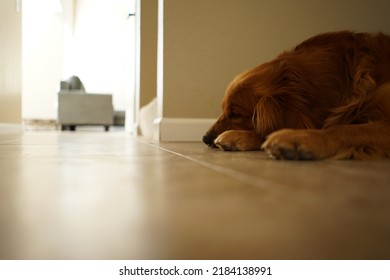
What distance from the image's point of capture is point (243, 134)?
1.36 meters

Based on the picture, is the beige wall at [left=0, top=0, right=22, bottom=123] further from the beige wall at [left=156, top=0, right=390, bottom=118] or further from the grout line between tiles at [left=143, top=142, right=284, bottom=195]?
the grout line between tiles at [left=143, top=142, right=284, bottom=195]

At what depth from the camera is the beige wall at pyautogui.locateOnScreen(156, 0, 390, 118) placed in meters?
2.04

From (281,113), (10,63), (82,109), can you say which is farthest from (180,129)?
(82,109)

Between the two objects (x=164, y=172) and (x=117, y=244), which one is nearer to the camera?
(x=117, y=244)

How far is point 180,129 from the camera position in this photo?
2.11 meters

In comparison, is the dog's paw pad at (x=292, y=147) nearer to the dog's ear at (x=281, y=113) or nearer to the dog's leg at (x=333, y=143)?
the dog's leg at (x=333, y=143)

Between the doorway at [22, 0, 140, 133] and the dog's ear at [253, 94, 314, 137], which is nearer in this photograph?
the dog's ear at [253, 94, 314, 137]

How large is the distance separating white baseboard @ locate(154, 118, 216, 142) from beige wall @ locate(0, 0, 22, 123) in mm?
2206

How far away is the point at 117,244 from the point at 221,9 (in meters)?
1.92

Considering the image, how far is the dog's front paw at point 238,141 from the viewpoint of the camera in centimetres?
134

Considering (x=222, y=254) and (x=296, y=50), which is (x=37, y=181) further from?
(x=296, y=50)

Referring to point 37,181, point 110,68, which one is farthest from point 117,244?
point 110,68

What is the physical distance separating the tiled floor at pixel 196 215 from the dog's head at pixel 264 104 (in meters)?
0.51

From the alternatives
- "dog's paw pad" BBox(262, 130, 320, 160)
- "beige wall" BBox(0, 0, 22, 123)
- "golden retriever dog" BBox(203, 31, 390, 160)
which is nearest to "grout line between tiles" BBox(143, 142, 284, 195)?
"dog's paw pad" BBox(262, 130, 320, 160)
